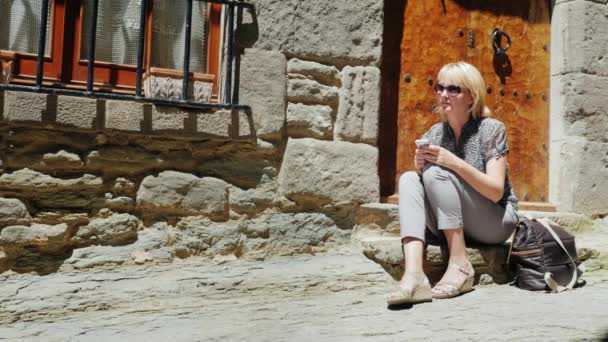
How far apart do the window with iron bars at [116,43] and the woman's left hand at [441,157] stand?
1078mm

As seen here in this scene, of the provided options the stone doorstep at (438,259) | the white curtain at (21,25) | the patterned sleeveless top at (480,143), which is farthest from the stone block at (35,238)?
the patterned sleeveless top at (480,143)

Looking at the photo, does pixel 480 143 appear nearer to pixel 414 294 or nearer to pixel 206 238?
pixel 414 294

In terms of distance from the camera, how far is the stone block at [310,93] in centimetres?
312

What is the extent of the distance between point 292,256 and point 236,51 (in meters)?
1.13

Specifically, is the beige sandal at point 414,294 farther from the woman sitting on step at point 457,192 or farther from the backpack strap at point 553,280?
the backpack strap at point 553,280

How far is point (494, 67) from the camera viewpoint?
384 cm

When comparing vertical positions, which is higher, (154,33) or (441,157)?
(154,33)

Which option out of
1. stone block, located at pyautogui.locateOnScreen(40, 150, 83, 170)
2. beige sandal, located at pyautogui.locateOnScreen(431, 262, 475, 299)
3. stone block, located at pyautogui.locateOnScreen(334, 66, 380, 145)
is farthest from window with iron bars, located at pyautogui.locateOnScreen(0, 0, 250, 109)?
beige sandal, located at pyautogui.locateOnScreen(431, 262, 475, 299)

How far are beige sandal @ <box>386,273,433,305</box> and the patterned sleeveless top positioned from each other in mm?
605

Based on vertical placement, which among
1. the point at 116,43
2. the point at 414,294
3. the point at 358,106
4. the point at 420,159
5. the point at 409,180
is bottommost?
the point at 414,294

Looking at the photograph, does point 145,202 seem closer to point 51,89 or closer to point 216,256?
point 216,256

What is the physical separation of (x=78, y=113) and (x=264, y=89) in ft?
3.06

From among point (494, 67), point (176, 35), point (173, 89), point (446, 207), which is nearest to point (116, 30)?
point (176, 35)

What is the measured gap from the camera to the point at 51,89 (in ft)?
8.57
